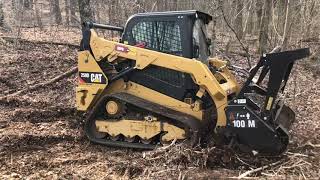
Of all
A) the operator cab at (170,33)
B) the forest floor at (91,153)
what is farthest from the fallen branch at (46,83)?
the operator cab at (170,33)

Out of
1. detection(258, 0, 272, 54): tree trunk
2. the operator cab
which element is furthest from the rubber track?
detection(258, 0, 272, 54): tree trunk

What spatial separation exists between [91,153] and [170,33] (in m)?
2.24

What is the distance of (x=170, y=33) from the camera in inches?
295

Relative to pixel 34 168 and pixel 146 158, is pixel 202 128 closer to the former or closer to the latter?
pixel 146 158

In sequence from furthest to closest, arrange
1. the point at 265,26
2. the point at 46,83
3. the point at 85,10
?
the point at 265,26, the point at 85,10, the point at 46,83

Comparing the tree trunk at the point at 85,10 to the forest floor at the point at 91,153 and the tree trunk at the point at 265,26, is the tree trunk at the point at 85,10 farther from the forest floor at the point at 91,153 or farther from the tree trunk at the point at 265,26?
the tree trunk at the point at 265,26

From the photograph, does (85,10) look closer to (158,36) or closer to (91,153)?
(158,36)

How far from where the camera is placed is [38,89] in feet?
36.4

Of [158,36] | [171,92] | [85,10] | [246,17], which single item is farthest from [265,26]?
[171,92]

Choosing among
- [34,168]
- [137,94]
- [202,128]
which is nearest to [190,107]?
[202,128]

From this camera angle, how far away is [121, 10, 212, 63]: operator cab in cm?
734

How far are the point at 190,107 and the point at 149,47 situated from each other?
1201 millimetres

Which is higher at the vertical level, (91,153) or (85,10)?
(85,10)

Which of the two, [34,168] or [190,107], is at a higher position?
[190,107]
